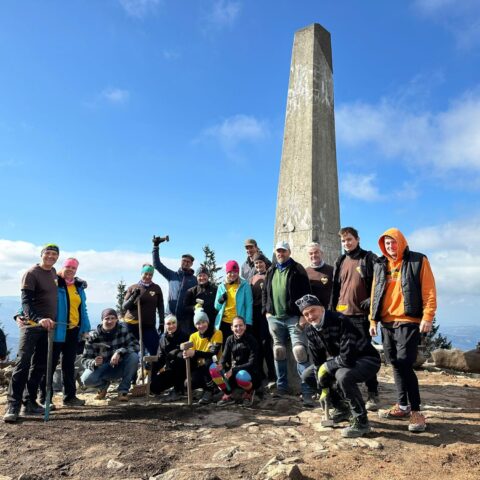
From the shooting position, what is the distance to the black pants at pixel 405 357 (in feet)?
14.3

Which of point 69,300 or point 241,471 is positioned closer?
point 241,471

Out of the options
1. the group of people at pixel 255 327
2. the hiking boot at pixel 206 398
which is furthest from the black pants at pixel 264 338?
the hiking boot at pixel 206 398

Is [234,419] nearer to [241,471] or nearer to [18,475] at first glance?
[241,471]

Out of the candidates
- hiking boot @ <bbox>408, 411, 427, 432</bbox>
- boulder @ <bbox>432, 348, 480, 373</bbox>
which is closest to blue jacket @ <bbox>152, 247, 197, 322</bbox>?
hiking boot @ <bbox>408, 411, 427, 432</bbox>

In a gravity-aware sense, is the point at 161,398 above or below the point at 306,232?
below

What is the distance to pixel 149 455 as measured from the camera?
3850 millimetres

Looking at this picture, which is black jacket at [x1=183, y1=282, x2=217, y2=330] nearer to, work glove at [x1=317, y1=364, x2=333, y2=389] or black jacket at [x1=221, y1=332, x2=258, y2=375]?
black jacket at [x1=221, y1=332, x2=258, y2=375]

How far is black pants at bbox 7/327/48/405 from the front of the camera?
5.08 meters

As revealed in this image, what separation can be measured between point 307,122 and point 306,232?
1938 millimetres

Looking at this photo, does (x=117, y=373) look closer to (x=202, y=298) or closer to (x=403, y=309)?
(x=202, y=298)

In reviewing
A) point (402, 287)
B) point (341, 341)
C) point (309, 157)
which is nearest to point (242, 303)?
point (341, 341)

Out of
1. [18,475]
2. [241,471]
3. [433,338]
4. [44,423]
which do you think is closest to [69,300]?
[44,423]

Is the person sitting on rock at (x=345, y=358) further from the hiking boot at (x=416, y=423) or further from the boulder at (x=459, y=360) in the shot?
the boulder at (x=459, y=360)

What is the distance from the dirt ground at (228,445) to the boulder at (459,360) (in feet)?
13.9
